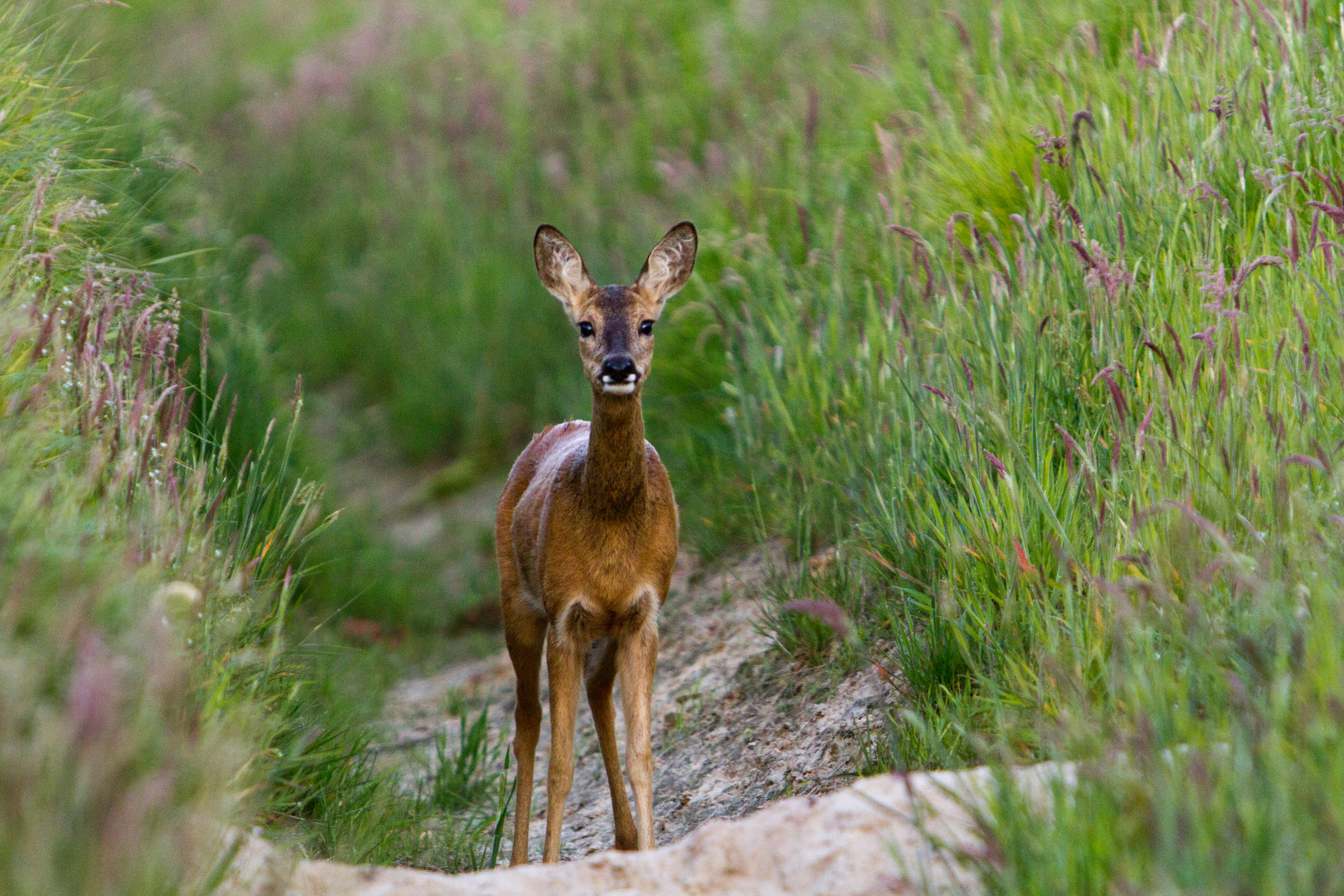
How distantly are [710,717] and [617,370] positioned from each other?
1.81 meters

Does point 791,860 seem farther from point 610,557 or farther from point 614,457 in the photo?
point 614,457

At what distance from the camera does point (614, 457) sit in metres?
4.80

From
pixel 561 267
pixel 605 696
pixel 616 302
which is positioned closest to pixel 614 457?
pixel 616 302

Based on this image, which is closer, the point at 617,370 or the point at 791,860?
the point at 791,860

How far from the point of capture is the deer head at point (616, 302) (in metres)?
4.64

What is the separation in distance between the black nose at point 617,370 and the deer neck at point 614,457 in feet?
0.60

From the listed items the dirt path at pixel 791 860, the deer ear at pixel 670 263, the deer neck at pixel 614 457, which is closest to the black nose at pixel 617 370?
the deer neck at pixel 614 457

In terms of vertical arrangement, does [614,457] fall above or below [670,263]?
below

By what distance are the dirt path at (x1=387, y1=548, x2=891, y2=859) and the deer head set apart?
118 cm

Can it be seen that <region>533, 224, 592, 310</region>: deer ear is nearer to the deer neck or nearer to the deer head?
the deer head

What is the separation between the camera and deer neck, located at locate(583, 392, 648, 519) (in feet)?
15.7

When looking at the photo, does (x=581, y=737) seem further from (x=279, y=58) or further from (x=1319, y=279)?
(x=279, y=58)

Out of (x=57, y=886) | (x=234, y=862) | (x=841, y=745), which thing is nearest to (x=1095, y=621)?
(x=841, y=745)

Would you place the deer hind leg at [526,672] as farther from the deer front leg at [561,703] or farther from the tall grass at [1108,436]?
the tall grass at [1108,436]
